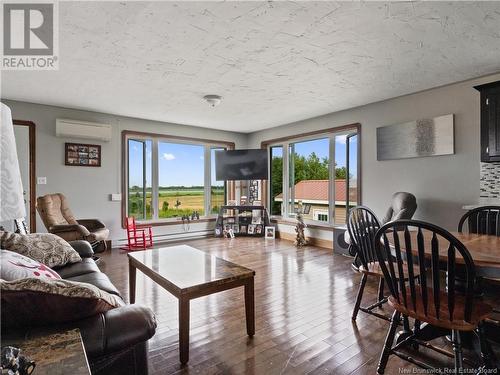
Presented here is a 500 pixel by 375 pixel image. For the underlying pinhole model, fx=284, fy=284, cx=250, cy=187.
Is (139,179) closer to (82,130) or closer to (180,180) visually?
(180,180)

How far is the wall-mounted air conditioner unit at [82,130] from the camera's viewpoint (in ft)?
14.8

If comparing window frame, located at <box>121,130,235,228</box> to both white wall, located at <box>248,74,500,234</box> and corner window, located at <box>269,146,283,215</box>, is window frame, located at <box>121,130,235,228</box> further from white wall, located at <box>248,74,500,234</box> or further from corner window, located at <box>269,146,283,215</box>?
white wall, located at <box>248,74,500,234</box>

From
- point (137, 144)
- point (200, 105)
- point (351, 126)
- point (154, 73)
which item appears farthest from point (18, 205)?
point (137, 144)

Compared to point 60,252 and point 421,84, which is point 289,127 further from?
point 60,252

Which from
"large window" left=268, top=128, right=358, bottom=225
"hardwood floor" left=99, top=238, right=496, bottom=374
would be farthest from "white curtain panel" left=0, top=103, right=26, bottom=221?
"large window" left=268, top=128, right=358, bottom=225

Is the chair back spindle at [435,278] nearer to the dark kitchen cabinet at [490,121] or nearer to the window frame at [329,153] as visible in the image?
the dark kitchen cabinet at [490,121]

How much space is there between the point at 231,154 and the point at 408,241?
195 inches

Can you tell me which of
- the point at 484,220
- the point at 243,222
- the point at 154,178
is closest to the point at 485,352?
the point at 484,220

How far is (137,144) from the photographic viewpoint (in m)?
5.54

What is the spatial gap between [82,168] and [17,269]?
3.72m

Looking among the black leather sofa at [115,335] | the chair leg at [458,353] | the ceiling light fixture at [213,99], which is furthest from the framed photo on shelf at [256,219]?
the black leather sofa at [115,335]

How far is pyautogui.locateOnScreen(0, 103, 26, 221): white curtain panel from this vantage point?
76cm

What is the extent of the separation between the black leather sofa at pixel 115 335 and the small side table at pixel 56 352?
0.06m

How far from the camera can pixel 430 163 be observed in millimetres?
3809
